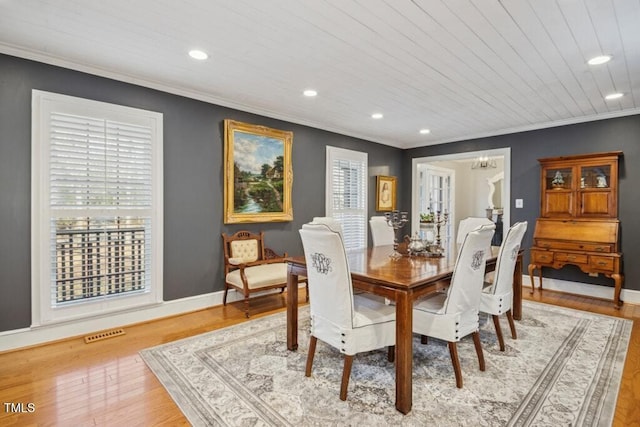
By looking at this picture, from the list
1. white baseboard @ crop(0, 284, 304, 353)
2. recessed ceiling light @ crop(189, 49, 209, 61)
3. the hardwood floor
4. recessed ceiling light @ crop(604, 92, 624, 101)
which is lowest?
the hardwood floor

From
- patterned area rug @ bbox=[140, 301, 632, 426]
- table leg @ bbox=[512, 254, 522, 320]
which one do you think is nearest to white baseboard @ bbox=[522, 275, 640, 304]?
patterned area rug @ bbox=[140, 301, 632, 426]

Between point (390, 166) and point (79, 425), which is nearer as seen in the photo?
point (79, 425)

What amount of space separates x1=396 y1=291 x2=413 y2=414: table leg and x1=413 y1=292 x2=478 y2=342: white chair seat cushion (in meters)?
0.34

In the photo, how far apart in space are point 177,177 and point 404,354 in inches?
114

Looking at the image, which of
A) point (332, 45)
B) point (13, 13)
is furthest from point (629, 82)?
point (13, 13)

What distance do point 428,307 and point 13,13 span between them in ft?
11.2

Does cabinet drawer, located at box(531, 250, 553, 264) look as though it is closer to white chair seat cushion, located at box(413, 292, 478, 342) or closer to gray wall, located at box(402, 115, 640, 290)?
gray wall, located at box(402, 115, 640, 290)

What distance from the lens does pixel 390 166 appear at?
20.7 ft

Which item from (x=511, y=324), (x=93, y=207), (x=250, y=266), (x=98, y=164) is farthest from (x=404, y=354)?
(x=98, y=164)

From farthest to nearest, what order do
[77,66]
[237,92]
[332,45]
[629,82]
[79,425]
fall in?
[237,92] < [629,82] < [77,66] < [332,45] < [79,425]

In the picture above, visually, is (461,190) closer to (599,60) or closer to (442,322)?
(599,60)

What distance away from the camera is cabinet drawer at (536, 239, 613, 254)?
157 inches

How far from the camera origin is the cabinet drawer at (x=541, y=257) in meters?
4.36

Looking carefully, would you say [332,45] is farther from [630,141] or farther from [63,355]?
[630,141]
